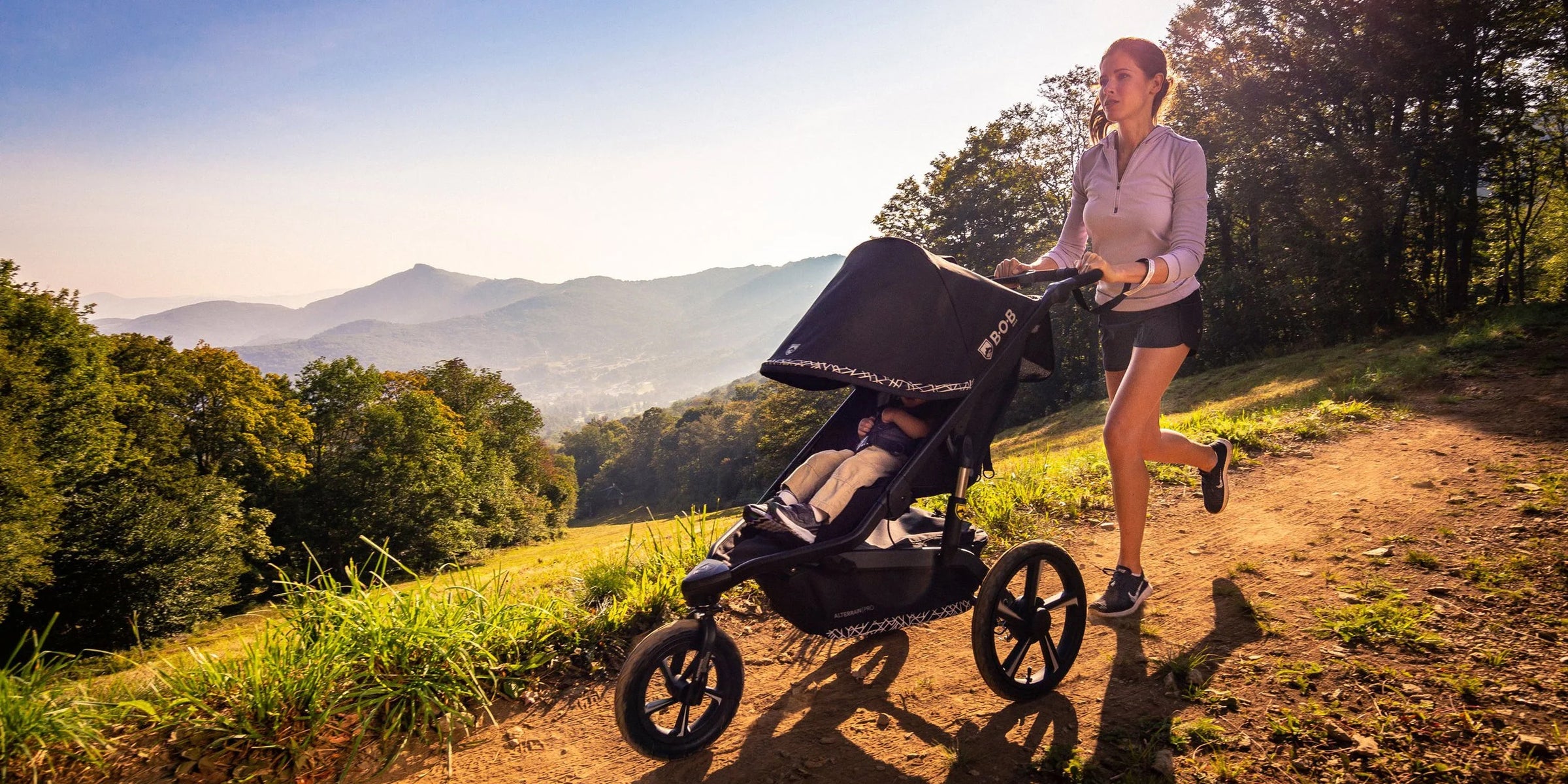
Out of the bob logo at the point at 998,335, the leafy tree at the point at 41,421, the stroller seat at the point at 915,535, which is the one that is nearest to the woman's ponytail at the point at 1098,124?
the bob logo at the point at 998,335

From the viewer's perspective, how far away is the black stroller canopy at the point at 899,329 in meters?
2.75

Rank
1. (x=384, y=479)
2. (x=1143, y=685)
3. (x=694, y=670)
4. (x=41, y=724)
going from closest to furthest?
(x=41, y=724) → (x=694, y=670) → (x=1143, y=685) → (x=384, y=479)

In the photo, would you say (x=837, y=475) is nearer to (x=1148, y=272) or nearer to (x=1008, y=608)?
(x=1008, y=608)

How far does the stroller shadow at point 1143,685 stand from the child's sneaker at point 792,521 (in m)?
1.32

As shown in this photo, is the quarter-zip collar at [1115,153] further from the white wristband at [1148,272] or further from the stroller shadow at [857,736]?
the stroller shadow at [857,736]

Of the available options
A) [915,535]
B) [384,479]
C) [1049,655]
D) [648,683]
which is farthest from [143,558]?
[1049,655]

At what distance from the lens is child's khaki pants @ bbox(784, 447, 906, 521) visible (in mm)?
2908

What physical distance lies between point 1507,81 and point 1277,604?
2209 centimetres

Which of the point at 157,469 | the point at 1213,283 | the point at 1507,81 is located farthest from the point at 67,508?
the point at 1507,81

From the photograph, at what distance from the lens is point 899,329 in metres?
2.86

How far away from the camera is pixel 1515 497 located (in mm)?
4078

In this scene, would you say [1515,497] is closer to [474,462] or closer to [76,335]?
[76,335]

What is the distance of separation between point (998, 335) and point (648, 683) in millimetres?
2131

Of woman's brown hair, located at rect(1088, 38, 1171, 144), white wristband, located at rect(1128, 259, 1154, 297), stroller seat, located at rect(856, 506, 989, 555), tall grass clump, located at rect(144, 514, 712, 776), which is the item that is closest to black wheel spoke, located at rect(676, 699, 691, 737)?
stroller seat, located at rect(856, 506, 989, 555)
